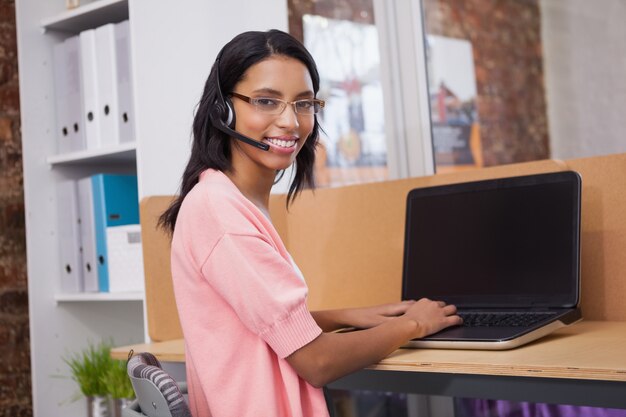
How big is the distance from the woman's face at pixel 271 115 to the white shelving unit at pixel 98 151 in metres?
0.79

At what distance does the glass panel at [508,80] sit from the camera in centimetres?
233

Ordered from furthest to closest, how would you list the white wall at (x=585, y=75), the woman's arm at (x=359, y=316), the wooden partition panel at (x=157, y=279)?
the white wall at (x=585, y=75) < the wooden partition panel at (x=157, y=279) < the woman's arm at (x=359, y=316)

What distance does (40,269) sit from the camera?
232cm

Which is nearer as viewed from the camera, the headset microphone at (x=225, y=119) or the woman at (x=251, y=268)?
the woman at (x=251, y=268)

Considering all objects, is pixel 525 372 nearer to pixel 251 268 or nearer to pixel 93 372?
pixel 251 268

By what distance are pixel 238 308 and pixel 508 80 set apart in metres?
1.65

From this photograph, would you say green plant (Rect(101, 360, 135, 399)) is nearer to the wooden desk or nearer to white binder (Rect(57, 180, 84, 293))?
white binder (Rect(57, 180, 84, 293))

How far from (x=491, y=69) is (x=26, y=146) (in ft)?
4.64

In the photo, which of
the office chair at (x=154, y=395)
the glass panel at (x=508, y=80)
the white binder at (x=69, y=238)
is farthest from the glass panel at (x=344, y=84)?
the office chair at (x=154, y=395)

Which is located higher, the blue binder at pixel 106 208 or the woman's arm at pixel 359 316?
the blue binder at pixel 106 208

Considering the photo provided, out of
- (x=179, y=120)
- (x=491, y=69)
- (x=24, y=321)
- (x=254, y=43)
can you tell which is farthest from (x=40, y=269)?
(x=491, y=69)

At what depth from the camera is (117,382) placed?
220 centimetres

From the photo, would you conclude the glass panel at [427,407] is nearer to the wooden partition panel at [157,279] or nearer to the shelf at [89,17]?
the wooden partition panel at [157,279]

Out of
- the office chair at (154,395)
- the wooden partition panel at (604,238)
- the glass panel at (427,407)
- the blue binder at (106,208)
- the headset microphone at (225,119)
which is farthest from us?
the blue binder at (106,208)
